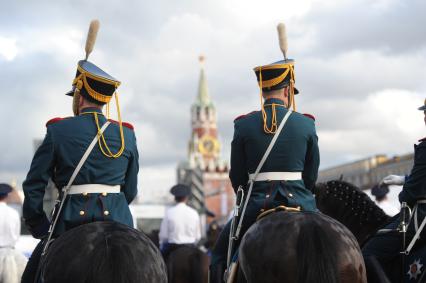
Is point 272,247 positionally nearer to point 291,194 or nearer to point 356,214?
point 291,194

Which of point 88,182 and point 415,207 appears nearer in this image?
point 88,182

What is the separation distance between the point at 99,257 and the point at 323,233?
1457 millimetres

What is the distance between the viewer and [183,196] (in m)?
13.0

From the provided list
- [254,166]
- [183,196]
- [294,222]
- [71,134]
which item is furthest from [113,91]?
[183,196]

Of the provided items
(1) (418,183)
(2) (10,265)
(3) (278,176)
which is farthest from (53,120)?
(2) (10,265)

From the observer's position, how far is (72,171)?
551 centimetres

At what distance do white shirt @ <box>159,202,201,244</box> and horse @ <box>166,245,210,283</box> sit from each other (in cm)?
21

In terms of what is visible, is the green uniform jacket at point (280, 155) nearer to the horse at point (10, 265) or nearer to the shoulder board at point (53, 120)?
the shoulder board at point (53, 120)

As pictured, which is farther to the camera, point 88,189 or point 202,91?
point 202,91

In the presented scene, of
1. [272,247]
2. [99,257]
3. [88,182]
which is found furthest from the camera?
[88,182]

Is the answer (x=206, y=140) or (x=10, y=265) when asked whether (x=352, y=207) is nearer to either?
(x=10, y=265)

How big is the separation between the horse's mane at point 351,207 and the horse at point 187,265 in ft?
15.7

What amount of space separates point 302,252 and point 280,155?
1127 millimetres

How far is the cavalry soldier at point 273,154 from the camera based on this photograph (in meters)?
5.88
